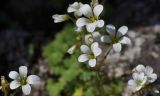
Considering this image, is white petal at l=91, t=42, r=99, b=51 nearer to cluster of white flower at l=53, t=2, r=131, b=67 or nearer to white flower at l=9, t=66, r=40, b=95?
cluster of white flower at l=53, t=2, r=131, b=67

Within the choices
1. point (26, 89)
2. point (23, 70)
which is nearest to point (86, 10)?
point (23, 70)

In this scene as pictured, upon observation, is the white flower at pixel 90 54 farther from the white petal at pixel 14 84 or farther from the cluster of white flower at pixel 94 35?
the white petal at pixel 14 84

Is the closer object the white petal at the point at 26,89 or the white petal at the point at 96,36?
the white petal at the point at 26,89

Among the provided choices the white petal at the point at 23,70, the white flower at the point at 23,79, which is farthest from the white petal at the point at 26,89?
the white petal at the point at 23,70

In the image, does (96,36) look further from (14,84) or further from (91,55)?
(14,84)

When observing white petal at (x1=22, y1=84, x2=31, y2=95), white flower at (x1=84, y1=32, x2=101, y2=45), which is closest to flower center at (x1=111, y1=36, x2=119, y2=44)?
white flower at (x1=84, y1=32, x2=101, y2=45)

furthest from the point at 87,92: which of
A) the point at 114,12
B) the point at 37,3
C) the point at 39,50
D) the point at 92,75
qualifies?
the point at 37,3

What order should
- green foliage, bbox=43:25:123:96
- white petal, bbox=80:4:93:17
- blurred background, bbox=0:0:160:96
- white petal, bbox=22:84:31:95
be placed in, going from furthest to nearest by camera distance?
blurred background, bbox=0:0:160:96 < green foliage, bbox=43:25:123:96 < white petal, bbox=80:4:93:17 < white petal, bbox=22:84:31:95
